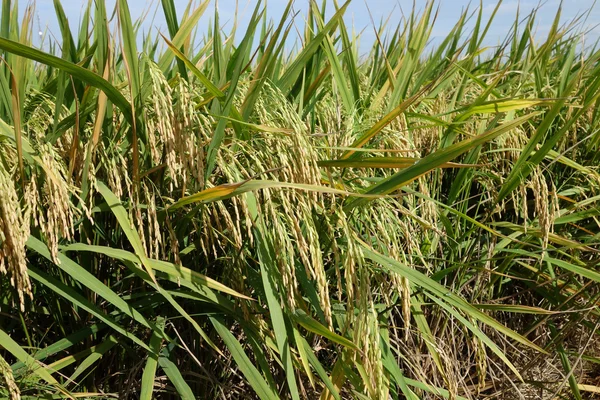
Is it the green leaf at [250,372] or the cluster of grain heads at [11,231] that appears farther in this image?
the green leaf at [250,372]

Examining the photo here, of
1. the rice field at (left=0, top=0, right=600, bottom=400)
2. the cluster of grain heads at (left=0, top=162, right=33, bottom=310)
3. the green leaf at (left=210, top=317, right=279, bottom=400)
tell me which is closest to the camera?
the cluster of grain heads at (left=0, top=162, right=33, bottom=310)

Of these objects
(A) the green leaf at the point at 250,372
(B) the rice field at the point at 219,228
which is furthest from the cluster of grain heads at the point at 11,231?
(A) the green leaf at the point at 250,372

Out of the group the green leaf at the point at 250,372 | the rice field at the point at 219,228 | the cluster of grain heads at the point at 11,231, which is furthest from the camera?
the green leaf at the point at 250,372

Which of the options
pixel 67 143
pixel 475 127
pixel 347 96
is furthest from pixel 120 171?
pixel 475 127

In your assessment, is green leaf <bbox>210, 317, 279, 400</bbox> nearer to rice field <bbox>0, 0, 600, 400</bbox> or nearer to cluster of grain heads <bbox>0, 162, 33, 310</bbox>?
rice field <bbox>0, 0, 600, 400</bbox>

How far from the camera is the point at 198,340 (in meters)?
1.51

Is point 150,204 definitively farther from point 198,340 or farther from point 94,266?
point 198,340

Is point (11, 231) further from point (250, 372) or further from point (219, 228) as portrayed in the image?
point (250, 372)

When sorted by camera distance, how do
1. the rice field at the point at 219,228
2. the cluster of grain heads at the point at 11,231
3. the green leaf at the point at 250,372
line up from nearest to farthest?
1. the cluster of grain heads at the point at 11,231
2. the rice field at the point at 219,228
3. the green leaf at the point at 250,372

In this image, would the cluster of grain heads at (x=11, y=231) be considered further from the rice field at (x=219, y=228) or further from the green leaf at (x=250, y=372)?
the green leaf at (x=250, y=372)

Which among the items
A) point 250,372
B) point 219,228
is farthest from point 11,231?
point 250,372

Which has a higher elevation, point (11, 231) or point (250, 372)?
point (11, 231)

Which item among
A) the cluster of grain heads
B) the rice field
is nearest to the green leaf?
the rice field

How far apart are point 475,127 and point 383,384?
3.15 feet
